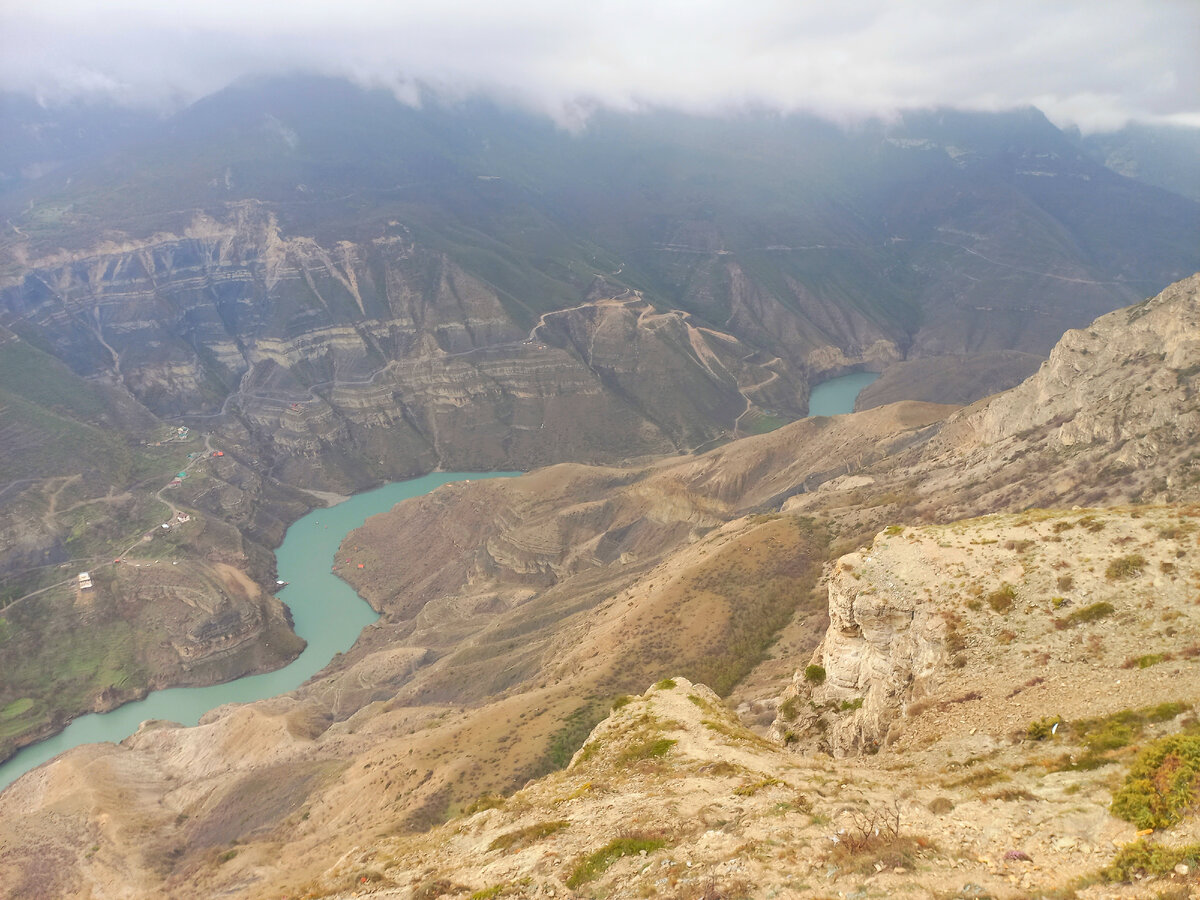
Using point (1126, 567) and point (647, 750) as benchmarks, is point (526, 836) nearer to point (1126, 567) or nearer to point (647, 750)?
point (647, 750)

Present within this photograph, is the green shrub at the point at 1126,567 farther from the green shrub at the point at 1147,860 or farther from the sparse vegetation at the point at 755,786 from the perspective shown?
the green shrub at the point at 1147,860

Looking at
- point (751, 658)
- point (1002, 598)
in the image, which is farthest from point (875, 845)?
point (751, 658)

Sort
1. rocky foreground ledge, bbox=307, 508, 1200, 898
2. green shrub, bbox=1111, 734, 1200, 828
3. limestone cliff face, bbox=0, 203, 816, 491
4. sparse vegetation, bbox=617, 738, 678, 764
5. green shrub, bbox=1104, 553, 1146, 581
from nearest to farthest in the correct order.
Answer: green shrub, bbox=1111, 734, 1200, 828 → rocky foreground ledge, bbox=307, 508, 1200, 898 → green shrub, bbox=1104, 553, 1146, 581 → sparse vegetation, bbox=617, 738, 678, 764 → limestone cliff face, bbox=0, 203, 816, 491

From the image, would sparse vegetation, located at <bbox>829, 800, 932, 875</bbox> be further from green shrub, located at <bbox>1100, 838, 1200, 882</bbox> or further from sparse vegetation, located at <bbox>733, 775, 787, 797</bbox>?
sparse vegetation, located at <bbox>733, 775, 787, 797</bbox>

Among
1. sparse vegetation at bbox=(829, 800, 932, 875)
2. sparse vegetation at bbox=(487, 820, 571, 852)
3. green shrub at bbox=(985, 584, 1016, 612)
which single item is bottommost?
sparse vegetation at bbox=(487, 820, 571, 852)

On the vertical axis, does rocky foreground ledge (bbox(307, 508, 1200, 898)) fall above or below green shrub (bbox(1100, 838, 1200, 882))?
below

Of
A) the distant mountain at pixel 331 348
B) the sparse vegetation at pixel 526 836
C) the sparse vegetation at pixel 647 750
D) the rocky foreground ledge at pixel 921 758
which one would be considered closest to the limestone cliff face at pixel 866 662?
the rocky foreground ledge at pixel 921 758

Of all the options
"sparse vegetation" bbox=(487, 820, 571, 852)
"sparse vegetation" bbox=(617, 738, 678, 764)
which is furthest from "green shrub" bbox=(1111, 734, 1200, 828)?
"sparse vegetation" bbox=(617, 738, 678, 764)

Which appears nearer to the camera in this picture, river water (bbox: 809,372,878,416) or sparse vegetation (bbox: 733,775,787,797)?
sparse vegetation (bbox: 733,775,787,797)
